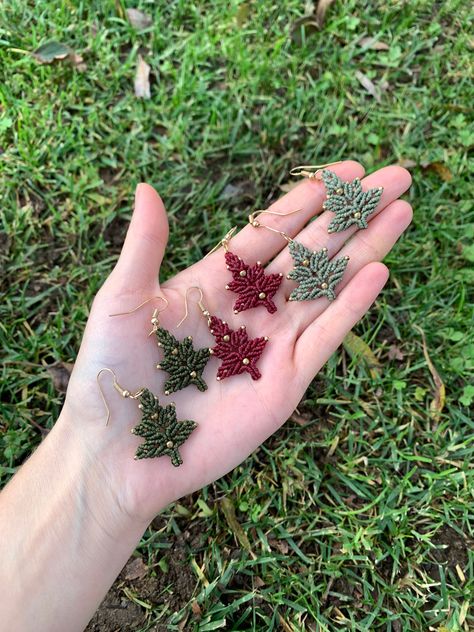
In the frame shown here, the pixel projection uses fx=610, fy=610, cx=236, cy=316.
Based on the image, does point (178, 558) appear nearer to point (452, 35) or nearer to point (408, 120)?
point (408, 120)

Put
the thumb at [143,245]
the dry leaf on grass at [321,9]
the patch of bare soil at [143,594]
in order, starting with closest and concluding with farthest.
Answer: the thumb at [143,245]
the patch of bare soil at [143,594]
the dry leaf on grass at [321,9]

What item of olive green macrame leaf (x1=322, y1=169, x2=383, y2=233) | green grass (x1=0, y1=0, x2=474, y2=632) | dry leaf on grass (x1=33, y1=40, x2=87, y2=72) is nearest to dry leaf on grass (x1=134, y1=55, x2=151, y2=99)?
green grass (x1=0, y1=0, x2=474, y2=632)

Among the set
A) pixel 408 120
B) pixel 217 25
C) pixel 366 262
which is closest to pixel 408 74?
pixel 408 120

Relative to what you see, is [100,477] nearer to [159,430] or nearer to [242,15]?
[159,430]

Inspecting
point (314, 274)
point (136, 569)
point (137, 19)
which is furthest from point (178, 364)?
point (137, 19)

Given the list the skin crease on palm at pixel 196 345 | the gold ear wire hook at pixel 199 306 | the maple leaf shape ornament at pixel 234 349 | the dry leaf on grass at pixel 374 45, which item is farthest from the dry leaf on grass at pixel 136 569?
the dry leaf on grass at pixel 374 45

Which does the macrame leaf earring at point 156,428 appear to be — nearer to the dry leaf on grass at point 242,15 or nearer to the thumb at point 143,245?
the thumb at point 143,245
